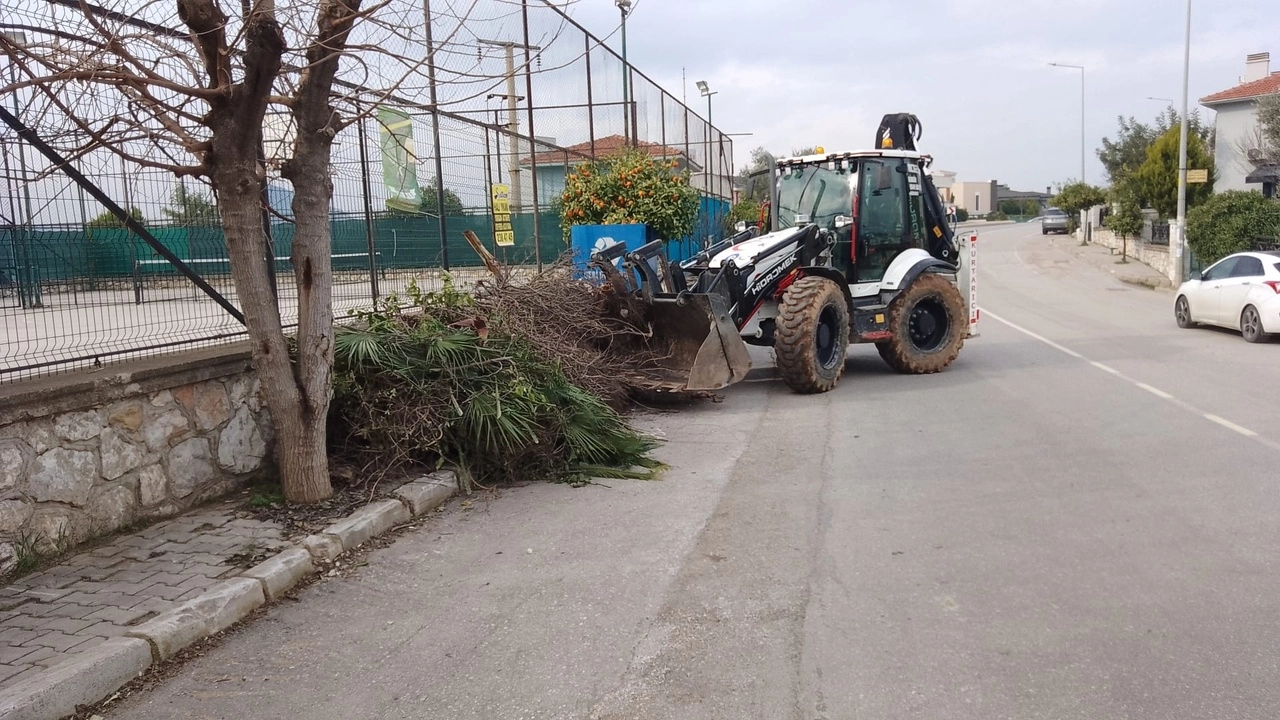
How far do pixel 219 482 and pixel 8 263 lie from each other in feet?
6.01

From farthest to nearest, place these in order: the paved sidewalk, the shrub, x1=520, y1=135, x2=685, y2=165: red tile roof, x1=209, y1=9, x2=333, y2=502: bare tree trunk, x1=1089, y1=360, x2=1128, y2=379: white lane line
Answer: the paved sidewalk → the shrub → x1=520, y1=135, x2=685, y2=165: red tile roof → x1=1089, y1=360, x2=1128, y2=379: white lane line → x1=209, y1=9, x2=333, y2=502: bare tree trunk

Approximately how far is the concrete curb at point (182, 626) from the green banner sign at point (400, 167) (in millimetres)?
3627

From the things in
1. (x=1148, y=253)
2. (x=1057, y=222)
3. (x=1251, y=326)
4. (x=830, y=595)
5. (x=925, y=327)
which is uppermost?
(x=1057, y=222)

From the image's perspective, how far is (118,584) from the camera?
15.7ft

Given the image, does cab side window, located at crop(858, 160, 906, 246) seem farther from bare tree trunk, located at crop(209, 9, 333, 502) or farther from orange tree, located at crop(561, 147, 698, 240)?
bare tree trunk, located at crop(209, 9, 333, 502)

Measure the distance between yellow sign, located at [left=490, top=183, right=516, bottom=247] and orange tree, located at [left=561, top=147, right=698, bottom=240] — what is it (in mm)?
3155

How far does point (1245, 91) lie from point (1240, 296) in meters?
28.9

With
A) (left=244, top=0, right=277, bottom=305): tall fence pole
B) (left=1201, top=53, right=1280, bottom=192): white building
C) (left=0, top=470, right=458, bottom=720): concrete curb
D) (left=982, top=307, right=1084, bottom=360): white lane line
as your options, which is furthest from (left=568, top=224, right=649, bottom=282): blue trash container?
(left=1201, top=53, right=1280, bottom=192): white building

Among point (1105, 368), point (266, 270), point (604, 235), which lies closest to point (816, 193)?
point (604, 235)

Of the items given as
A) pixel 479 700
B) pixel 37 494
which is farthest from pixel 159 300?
pixel 479 700

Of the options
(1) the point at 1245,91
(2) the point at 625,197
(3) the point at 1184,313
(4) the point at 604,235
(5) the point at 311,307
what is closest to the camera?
(5) the point at 311,307

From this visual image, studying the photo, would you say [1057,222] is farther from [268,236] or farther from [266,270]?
[266,270]

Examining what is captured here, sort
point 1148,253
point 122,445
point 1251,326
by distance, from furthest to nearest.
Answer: point 1148,253 < point 1251,326 < point 122,445

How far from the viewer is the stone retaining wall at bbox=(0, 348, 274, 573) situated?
496 cm
